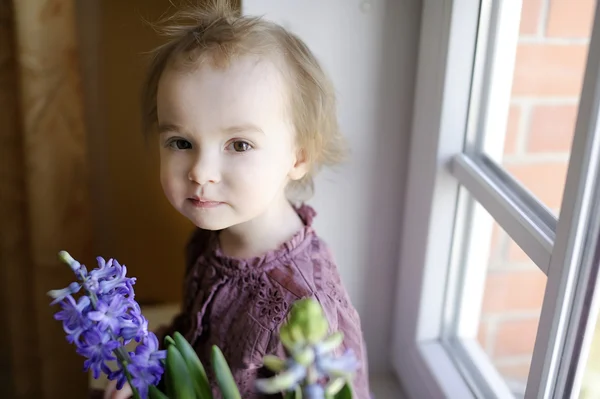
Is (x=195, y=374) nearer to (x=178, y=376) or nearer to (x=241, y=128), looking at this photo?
(x=178, y=376)

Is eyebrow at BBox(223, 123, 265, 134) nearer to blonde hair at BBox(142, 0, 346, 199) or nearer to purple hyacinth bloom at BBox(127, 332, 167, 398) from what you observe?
blonde hair at BBox(142, 0, 346, 199)

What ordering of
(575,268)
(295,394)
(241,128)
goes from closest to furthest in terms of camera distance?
(295,394) → (575,268) → (241,128)

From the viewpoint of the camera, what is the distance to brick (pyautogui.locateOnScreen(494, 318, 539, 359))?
42.9 inches

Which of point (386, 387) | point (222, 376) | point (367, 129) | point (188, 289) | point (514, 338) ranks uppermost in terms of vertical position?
point (367, 129)

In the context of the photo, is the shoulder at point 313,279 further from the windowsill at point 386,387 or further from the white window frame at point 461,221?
the windowsill at point 386,387

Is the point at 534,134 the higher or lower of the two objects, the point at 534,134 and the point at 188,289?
the higher

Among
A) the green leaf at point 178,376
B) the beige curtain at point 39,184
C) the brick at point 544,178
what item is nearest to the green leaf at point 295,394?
the green leaf at point 178,376

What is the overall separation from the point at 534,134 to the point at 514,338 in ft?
1.15

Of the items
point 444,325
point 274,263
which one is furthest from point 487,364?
point 274,263

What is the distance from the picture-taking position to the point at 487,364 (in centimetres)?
106

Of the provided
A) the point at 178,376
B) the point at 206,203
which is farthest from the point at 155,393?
the point at 206,203

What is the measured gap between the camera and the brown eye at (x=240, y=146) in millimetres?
838

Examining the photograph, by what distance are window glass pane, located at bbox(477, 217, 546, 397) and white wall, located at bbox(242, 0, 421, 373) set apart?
159mm

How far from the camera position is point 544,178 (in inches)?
38.4
